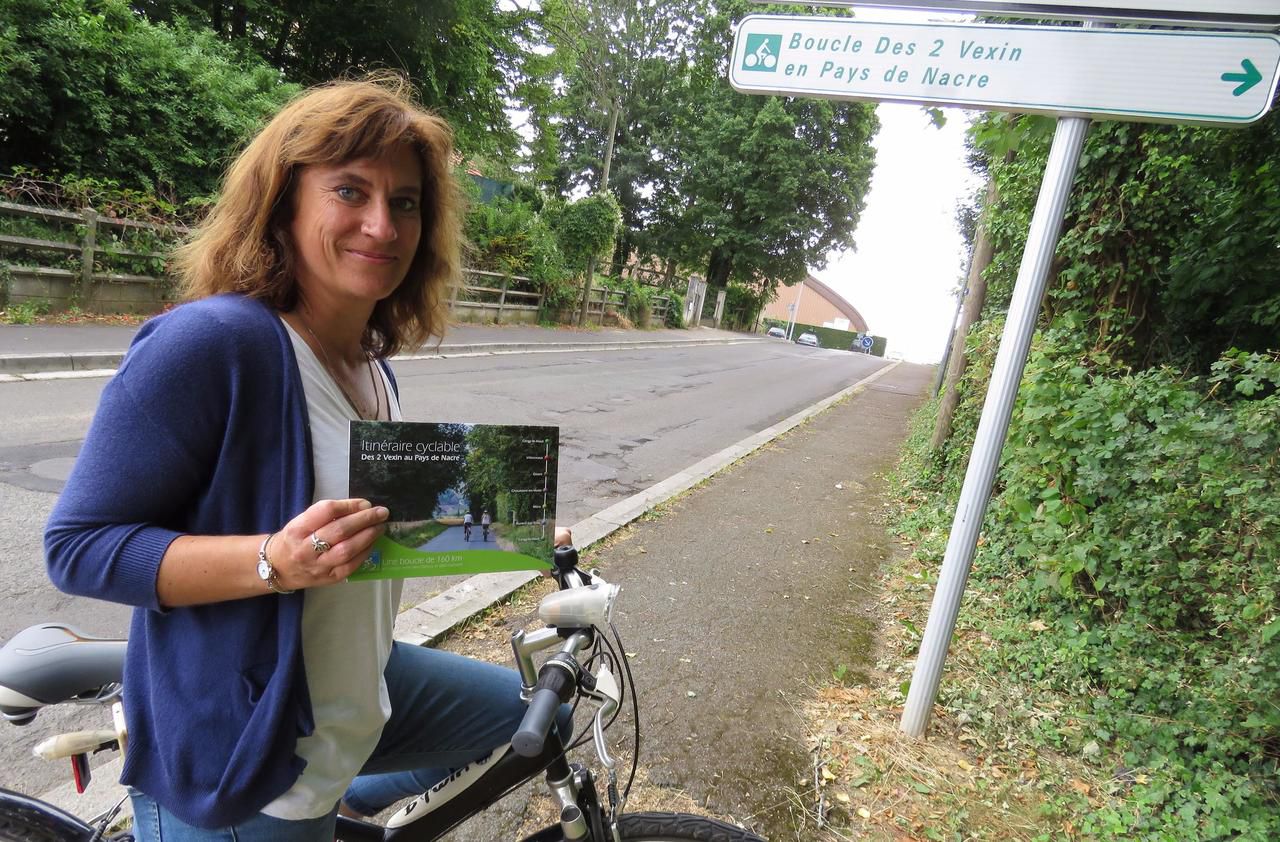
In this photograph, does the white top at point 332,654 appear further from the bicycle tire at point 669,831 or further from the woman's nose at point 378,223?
the bicycle tire at point 669,831

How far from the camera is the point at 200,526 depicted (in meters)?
1.00

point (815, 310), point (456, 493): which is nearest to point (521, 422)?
point (456, 493)

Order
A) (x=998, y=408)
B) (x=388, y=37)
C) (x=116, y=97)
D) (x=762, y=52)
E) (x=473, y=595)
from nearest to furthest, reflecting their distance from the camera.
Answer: (x=762, y=52)
(x=998, y=408)
(x=473, y=595)
(x=116, y=97)
(x=388, y=37)

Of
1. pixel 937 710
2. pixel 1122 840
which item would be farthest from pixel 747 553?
pixel 1122 840

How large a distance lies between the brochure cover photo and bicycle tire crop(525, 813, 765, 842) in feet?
2.30

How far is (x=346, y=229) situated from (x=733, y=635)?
311cm

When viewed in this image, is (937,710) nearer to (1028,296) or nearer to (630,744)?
(630,744)

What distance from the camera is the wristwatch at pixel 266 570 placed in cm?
94

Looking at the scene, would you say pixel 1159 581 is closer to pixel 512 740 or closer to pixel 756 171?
pixel 512 740

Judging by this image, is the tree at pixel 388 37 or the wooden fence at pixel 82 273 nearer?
the wooden fence at pixel 82 273

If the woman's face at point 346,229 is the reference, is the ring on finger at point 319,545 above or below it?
below

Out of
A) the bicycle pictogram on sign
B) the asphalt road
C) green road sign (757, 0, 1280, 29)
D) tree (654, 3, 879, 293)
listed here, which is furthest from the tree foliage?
tree (654, 3, 879, 293)

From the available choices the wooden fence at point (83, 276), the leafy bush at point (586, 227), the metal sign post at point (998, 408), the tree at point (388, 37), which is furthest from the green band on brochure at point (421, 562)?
the leafy bush at point (586, 227)

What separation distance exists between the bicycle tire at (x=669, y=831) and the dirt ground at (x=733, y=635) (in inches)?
33.6
